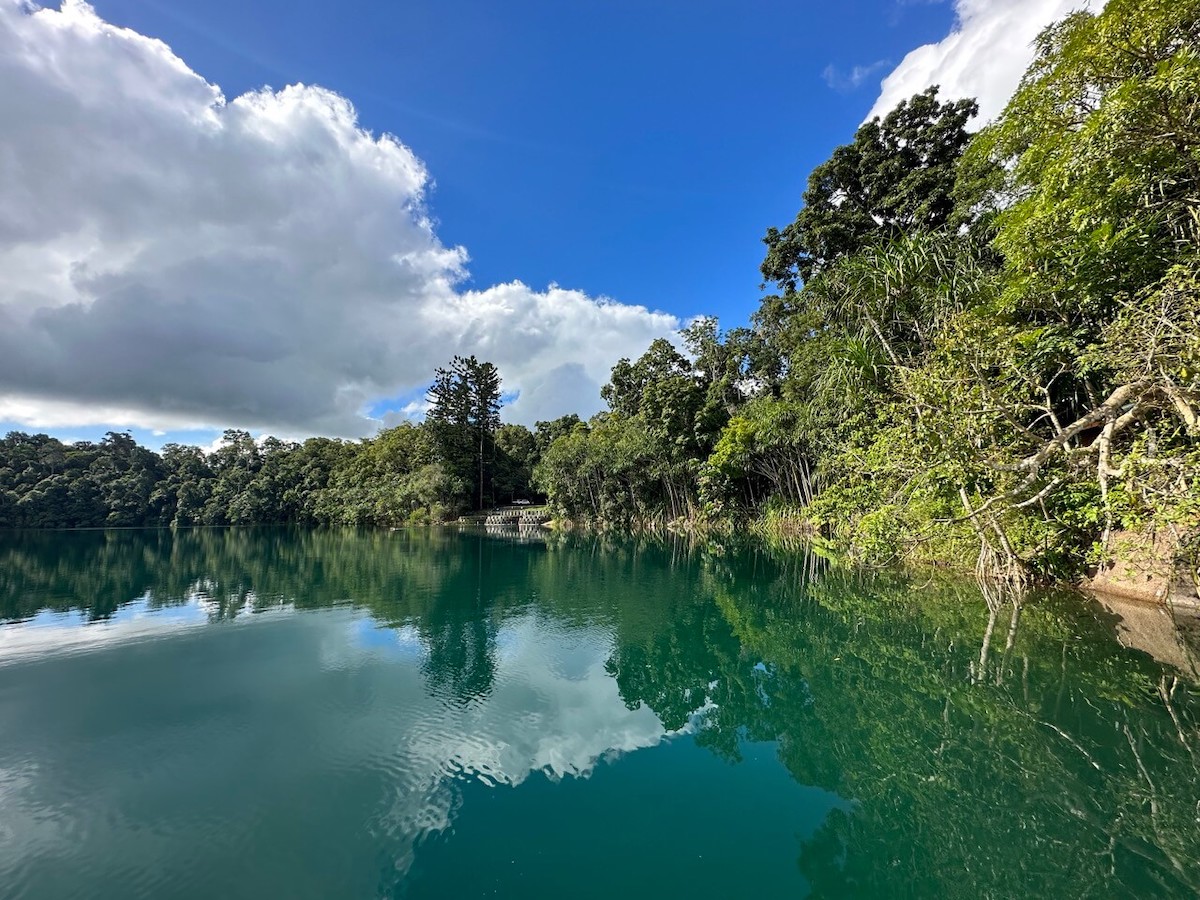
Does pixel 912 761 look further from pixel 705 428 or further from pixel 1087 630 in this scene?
pixel 705 428

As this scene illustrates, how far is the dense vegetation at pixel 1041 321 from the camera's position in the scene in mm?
5562

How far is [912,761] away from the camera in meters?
4.67

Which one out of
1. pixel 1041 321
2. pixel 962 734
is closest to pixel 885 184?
pixel 1041 321

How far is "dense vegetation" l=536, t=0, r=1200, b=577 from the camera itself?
5.56 m

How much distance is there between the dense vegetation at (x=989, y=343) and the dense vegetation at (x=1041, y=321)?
0.14 ft

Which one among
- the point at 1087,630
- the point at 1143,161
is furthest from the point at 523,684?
the point at 1143,161

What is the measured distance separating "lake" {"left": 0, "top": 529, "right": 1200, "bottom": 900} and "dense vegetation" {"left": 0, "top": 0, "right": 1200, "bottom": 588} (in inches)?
84.9

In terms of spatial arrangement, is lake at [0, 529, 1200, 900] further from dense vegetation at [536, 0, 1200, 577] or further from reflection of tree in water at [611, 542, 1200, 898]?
dense vegetation at [536, 0, 1200, 577]

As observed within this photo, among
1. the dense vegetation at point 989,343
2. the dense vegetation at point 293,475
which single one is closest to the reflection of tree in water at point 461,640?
the dense vegetation at point 989,343

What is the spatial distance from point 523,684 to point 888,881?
4727mm

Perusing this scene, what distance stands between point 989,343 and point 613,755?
7728 millimetres

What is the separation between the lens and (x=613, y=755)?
5098 millimetres

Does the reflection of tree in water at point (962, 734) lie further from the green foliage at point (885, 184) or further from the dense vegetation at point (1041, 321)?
the green foliage at point (885, 184)

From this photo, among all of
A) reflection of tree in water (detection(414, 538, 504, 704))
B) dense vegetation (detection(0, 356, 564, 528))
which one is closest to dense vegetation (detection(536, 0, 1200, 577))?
reflection of tree in water (detection(414, 538, 504, 704))
